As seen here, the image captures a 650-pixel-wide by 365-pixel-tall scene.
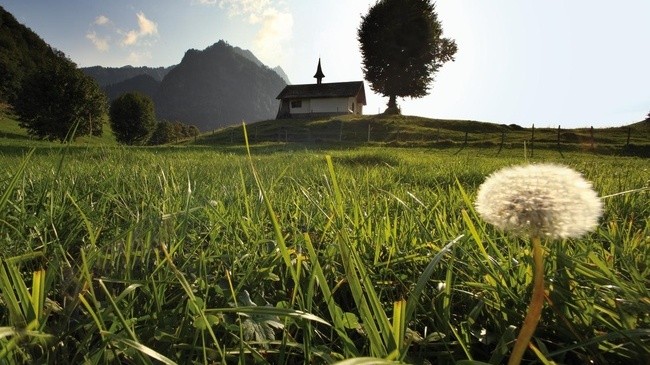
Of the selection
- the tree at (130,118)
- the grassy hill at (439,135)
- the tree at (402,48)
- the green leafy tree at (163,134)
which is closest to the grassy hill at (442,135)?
the grassy hill at (439,135)

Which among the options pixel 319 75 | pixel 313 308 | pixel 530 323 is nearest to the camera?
pixel 530 323

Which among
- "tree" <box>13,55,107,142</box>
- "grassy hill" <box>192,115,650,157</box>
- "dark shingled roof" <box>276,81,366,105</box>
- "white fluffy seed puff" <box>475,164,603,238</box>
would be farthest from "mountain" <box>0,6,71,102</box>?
"white fluffy seed puff" <box>475,164,603,238</box>

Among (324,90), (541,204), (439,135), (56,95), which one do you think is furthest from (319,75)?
(541,204)

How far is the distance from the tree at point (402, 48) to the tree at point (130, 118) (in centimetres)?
4217

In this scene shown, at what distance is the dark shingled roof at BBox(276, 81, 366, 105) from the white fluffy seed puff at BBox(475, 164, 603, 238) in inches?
2242

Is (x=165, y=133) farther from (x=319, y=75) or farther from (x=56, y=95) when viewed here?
(x=56, y=95)

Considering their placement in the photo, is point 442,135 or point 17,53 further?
point 17,53

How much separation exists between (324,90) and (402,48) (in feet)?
43.8

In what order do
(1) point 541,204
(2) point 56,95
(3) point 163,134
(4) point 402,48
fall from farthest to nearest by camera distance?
(3) point 163,134, (4) point 402,48, (2) point 56,95, (1) point 541,204

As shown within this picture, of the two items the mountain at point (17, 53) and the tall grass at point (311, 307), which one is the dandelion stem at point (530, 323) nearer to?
the tall grass at point (311, 307)

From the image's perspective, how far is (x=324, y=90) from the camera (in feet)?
191

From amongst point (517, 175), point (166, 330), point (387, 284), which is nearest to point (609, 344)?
point (517, 175)

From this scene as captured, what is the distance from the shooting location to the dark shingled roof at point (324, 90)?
186 feet

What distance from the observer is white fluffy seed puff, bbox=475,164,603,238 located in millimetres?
693
